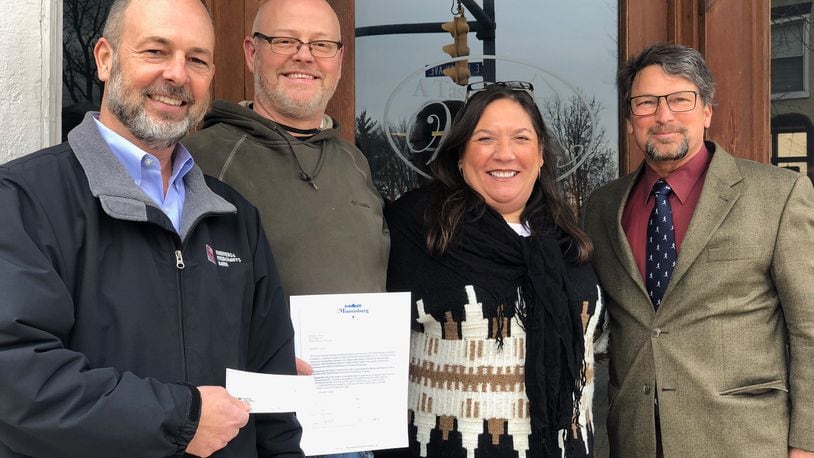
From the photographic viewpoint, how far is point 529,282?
2566mm

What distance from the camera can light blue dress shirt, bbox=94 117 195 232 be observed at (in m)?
1.70

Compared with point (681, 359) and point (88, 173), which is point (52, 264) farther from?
point (681, 359)

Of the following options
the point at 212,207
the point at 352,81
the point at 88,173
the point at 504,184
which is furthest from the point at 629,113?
the point at 88,173

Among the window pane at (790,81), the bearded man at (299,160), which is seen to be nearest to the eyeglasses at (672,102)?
the window pane at (790,81)

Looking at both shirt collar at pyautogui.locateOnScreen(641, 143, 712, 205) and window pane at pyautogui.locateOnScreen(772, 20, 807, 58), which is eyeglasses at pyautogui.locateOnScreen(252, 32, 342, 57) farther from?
window pane at pyautogui.locateOnScreen(772, 20, 807, 58)

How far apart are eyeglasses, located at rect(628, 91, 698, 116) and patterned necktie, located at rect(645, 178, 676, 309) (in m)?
0.26

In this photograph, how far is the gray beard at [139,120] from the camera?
1.70 metres

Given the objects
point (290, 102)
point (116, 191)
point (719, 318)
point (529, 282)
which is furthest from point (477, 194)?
point (116, 191)

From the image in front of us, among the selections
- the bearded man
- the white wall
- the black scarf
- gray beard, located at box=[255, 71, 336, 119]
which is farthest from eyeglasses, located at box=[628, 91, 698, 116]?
the white wall

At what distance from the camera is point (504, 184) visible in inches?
107

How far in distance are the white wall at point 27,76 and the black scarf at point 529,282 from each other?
119 centimetres

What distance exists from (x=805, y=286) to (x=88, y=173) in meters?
2.16

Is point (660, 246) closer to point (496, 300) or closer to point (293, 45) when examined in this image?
point (496, 300)

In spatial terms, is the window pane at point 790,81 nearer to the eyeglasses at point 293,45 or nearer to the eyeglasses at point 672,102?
the eyeglasses at point 672,102
